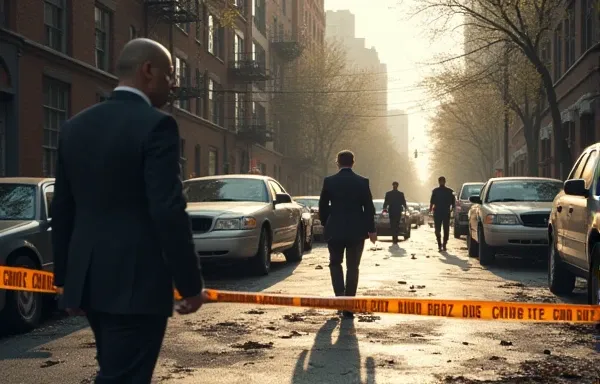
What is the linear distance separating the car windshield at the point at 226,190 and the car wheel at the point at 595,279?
23.6 feet

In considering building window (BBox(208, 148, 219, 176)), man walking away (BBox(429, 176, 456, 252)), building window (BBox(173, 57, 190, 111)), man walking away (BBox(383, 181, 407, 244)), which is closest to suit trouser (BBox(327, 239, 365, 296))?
man walking away (BBox(429, 176, 456, 252))

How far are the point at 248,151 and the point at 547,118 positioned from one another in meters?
17.3

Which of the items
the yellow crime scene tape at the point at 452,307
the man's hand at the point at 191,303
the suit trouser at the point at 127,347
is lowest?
the yellow crime scene tape at the point at 452,307

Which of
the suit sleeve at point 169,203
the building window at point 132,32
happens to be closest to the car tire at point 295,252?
the suit sleeve at point 169,203

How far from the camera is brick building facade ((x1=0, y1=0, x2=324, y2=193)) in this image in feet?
66.6

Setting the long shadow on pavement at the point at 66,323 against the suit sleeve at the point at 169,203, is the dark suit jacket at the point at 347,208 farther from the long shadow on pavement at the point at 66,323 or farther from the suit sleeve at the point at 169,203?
the suit sleeve at the point at 169,203

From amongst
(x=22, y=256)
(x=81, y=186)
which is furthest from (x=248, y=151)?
(x=81, y=186)

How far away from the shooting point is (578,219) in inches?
381

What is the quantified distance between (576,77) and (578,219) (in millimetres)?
21579

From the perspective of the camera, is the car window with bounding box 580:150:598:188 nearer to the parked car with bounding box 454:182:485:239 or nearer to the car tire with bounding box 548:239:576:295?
the car tire with bounding box 548:239:576:295

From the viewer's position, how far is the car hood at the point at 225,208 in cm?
1342

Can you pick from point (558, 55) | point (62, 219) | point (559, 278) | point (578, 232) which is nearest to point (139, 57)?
point (62, 219)

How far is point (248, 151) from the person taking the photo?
49.1m

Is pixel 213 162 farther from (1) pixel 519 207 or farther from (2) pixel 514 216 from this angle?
(2) pixel 514 216
